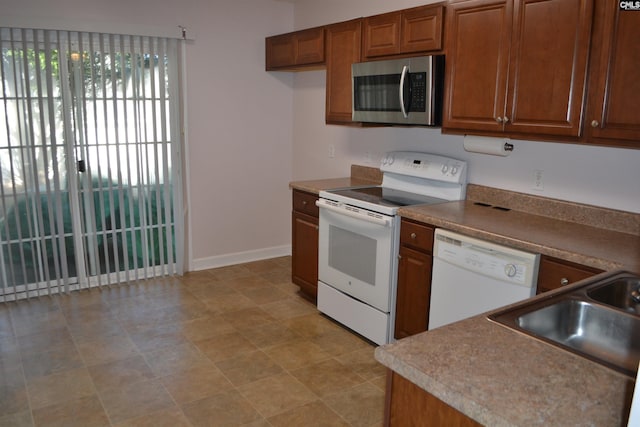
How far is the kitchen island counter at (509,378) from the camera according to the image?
1067mm

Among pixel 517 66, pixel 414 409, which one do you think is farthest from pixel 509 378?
pixel 517 66

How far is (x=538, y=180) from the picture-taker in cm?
302

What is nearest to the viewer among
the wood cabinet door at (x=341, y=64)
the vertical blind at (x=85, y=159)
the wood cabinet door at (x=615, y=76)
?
the wood cabinet door at (x=615, y=76)

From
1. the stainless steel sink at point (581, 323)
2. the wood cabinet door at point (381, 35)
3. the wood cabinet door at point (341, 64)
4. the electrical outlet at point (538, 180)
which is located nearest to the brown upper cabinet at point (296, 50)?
the wood cabinet door at point (341, 64)

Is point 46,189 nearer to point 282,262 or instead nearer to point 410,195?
point 282,262

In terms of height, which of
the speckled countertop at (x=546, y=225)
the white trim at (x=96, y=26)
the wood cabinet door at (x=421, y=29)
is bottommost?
the speckled countertop at (x=546, y=225)

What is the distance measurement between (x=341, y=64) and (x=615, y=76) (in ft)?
6.61

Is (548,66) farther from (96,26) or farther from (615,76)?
(96,26)

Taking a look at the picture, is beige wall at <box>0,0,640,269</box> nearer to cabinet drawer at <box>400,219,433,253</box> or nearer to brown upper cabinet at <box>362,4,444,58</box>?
brown upper cabinet at <box>362,4,444,58</box>

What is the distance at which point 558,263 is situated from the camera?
7.50 ft

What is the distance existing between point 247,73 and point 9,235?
2.44 meters

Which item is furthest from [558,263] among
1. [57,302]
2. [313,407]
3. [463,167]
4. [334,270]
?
[57,302]

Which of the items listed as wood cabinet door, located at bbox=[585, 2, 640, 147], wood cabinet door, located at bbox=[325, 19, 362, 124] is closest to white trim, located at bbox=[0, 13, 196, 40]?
wood cabinet door, located at bbox=[325, 19, 362, 124]

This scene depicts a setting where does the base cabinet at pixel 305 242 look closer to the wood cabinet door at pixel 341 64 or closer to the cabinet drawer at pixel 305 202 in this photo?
the cabinet drawer at pixel 305 202
